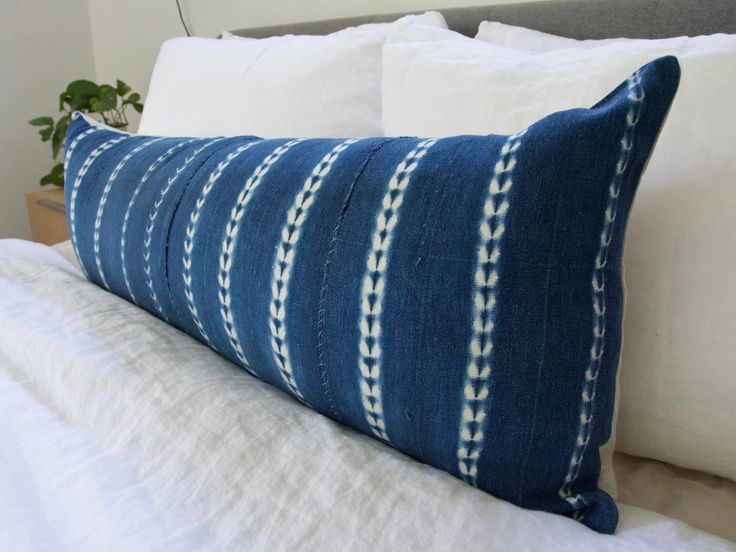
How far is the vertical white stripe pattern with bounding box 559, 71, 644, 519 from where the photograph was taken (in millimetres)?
368

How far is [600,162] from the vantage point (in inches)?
14.5

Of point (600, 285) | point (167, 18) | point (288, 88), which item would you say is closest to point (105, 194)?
point (288, 88)

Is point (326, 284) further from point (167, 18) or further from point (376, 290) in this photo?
point (167, 18)

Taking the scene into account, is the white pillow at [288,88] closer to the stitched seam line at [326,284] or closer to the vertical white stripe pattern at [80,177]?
the vertical white stripe pattern at [80,177]

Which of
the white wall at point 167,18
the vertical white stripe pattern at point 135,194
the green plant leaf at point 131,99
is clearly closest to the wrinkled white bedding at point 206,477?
the vertical white stripe pattern at point 135,194

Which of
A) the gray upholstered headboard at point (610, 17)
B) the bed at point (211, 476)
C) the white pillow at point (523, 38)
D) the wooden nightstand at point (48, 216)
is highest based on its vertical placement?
the gray upholstered headboard at point (610, 17)

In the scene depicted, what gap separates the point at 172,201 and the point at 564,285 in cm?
42

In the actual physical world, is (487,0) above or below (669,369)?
above

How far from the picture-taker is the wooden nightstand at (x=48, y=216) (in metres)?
1.81

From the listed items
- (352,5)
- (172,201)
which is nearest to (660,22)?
(172,201)

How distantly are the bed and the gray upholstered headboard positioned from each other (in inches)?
0.9

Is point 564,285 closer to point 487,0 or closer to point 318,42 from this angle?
point 318,42

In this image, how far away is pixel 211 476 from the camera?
1.44 ft

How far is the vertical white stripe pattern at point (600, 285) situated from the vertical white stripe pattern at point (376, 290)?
5.5 inches
